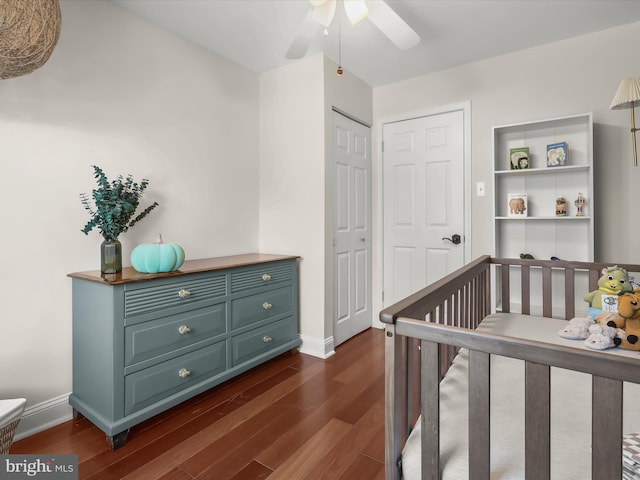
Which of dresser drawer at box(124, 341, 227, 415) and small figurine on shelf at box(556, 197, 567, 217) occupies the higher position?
small figurine on shelf at box(556, 197, 567, 217)

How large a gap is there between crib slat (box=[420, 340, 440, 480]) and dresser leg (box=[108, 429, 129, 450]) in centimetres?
148

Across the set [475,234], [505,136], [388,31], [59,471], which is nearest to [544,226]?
[475,234]

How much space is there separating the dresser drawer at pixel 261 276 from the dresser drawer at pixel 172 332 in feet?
0.61

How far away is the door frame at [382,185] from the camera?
295 centimetres

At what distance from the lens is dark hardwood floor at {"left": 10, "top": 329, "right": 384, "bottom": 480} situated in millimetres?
1493

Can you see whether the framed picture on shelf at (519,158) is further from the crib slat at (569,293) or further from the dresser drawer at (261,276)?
the dresser drawer at (261,276)

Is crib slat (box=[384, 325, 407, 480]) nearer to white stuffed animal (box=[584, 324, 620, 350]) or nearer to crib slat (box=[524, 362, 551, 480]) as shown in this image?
crib slat (box=[524, 362, 551, 480])

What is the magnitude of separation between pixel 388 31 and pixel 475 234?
183 centimetres

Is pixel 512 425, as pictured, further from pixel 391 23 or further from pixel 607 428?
pixel 391 23

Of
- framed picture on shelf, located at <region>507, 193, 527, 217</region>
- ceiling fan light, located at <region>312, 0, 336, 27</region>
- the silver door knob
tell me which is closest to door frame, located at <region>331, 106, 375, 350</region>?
the silver door knob

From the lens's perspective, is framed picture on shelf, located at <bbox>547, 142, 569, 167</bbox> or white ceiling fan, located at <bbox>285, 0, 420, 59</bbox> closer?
white ceiling fan, located at <bbox>285, 0, 420, 59</bbox>

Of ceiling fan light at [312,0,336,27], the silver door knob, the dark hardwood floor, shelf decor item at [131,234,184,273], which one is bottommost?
the dark hardwood floor

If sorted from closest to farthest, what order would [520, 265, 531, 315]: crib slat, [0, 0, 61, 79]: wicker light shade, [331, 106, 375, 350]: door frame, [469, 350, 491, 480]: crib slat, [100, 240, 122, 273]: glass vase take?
1. [469, 350, 491, 480]: crib slat
2. [0, 0, 61, 79]: wicker light shade
3. [100, 240, 122, 273]: glass vase
4. [520, 265, 531, 315]: crib slat
5. [331, 106, 375, 350]: door frame

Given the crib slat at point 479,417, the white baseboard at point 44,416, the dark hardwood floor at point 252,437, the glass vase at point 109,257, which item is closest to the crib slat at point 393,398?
the crib slat at point 479,417
